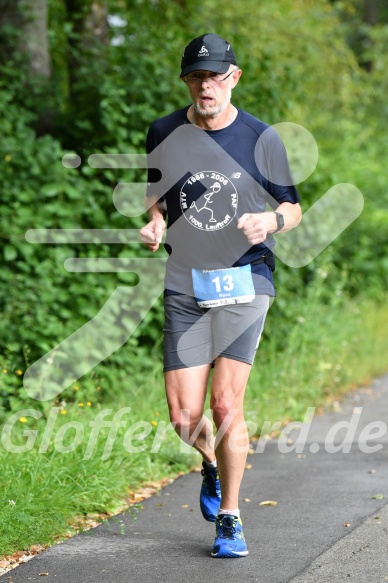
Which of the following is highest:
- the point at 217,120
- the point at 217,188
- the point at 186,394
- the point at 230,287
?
the point at 217,120

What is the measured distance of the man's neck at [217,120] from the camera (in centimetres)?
522

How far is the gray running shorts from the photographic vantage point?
17.2 ft

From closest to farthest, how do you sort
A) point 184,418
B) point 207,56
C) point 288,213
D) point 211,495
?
point 207,56 < point 288,213 < point 184,418 < point 211,495

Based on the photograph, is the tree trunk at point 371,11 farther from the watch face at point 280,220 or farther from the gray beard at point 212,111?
the watch face at point 280,220

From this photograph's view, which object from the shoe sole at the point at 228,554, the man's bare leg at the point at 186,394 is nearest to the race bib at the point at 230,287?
the man's bare leg at the point at 186,394

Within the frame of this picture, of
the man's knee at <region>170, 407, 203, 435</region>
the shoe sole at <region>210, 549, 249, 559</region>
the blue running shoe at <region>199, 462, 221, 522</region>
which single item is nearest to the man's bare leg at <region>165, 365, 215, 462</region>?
the man's knee at <region>170, 407, 203, 435</region>

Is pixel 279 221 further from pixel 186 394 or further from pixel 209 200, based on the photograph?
pixel 186 394

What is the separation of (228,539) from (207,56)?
7.46 feet

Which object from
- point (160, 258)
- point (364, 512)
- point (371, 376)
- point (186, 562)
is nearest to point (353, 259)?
point (371, 376)

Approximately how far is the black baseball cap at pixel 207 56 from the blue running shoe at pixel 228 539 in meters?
2.11

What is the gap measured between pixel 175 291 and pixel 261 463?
255 cm

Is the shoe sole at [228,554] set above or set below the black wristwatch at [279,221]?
below

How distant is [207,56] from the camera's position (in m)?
5.12

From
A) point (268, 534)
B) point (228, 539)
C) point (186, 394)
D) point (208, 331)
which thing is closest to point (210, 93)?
point (208, 331)
